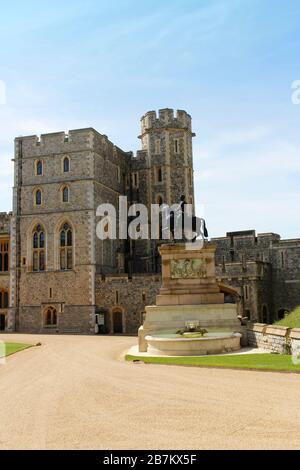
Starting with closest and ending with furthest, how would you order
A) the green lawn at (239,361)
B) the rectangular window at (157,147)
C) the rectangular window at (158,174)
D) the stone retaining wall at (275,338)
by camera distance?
the green lawn at (239,361), the stone retaining wall at (275,338), the rectangular window at (158,174), the rectangular window at (157,147)

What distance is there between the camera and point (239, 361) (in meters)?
15.1

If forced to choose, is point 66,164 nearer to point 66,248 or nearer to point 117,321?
point 66,248

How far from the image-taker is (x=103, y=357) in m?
19.2

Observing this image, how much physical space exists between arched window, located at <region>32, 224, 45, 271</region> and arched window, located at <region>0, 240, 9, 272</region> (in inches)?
152

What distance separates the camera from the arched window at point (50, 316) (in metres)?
37.8

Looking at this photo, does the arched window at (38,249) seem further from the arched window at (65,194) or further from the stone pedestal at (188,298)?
the stone pedestal at (188,298)

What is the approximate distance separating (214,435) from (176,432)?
0.56m

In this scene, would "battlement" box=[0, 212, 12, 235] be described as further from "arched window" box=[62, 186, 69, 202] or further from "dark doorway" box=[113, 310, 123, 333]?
"dark doorway" box=[113, 310, 123, 333]

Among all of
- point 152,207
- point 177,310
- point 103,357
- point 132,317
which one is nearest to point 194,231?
point 177,310

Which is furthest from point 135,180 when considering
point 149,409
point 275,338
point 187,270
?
point 149,409

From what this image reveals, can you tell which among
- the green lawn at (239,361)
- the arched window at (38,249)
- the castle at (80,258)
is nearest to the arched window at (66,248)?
the castle at (80,258)

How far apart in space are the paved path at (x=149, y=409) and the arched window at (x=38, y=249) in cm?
2414

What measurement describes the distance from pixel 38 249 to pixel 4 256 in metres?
4.45

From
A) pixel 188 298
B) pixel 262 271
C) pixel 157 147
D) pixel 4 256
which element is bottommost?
pixel 188 298
